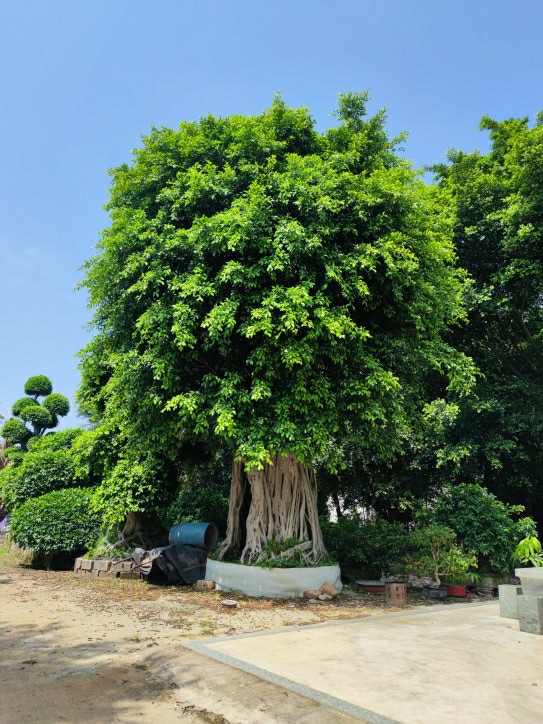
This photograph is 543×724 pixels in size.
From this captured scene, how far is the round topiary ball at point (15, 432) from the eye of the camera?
20.8 meters

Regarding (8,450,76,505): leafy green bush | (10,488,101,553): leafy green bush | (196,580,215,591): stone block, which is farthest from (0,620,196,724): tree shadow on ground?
(8,450,76,505): leafy green bush

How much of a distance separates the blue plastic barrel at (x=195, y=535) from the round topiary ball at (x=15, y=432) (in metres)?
12.2

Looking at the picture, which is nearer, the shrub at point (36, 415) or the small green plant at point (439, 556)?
the small green plant at point (439, 556)

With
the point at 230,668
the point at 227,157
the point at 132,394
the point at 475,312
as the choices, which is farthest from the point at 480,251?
the point at 230,668

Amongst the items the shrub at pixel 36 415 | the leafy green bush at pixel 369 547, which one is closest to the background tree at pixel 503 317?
the leafy green bush at pixel 369 547

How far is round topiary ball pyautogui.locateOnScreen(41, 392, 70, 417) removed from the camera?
21844mm

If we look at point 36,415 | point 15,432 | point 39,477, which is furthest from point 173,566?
point 15,432

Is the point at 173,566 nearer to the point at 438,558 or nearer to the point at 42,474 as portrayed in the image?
the point at 438,558

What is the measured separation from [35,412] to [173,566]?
13.5m

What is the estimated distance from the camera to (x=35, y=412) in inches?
821

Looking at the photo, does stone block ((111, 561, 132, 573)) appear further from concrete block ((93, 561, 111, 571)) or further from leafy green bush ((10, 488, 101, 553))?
leafy green bush ((10, 488, 101, 553))

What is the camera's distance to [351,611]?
7.89 meters

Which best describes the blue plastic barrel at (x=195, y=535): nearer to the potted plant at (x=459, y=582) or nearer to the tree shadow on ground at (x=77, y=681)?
the potted plant at (x=459, y=582)

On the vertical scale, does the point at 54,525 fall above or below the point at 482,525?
below
